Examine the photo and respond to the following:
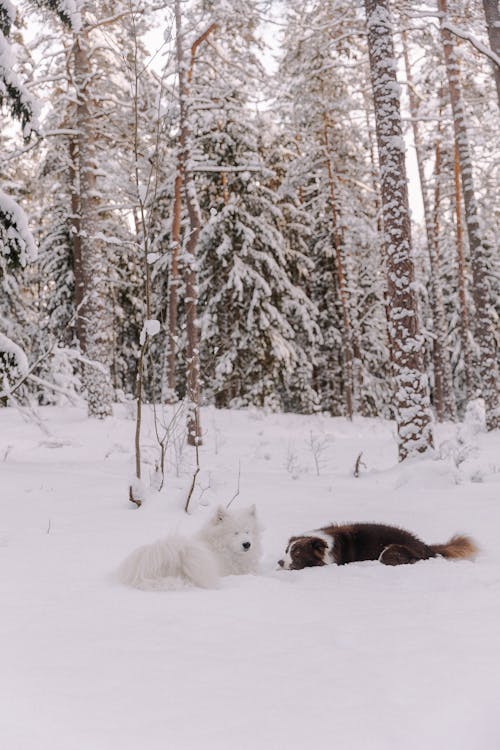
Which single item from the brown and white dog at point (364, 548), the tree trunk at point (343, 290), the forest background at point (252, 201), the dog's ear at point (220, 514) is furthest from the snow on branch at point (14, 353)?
the tree trunk at point (343, 290)

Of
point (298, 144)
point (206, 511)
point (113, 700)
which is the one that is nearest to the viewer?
point (113, 700)

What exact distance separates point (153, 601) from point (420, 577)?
188cm

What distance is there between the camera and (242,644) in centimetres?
277

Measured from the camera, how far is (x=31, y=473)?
771 cm

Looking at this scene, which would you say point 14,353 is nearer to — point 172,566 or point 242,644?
point 172,566

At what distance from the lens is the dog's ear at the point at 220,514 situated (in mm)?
4980

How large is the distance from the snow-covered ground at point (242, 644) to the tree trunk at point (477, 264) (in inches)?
318

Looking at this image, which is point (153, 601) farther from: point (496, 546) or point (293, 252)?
point (293, 252)

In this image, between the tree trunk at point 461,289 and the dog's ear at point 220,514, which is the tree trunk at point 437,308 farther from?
the dog's ear at point 220,514

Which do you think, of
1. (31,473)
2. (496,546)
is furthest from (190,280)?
(496,546)

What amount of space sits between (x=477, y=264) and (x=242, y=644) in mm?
13653

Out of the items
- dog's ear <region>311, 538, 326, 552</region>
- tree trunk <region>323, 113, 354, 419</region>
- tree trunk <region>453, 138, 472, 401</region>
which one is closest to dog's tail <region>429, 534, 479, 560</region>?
dog's ear <region>311, 538, 326, 552</region>

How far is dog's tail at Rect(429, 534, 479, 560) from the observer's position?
468 cm

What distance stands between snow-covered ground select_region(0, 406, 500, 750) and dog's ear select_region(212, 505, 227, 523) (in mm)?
618
